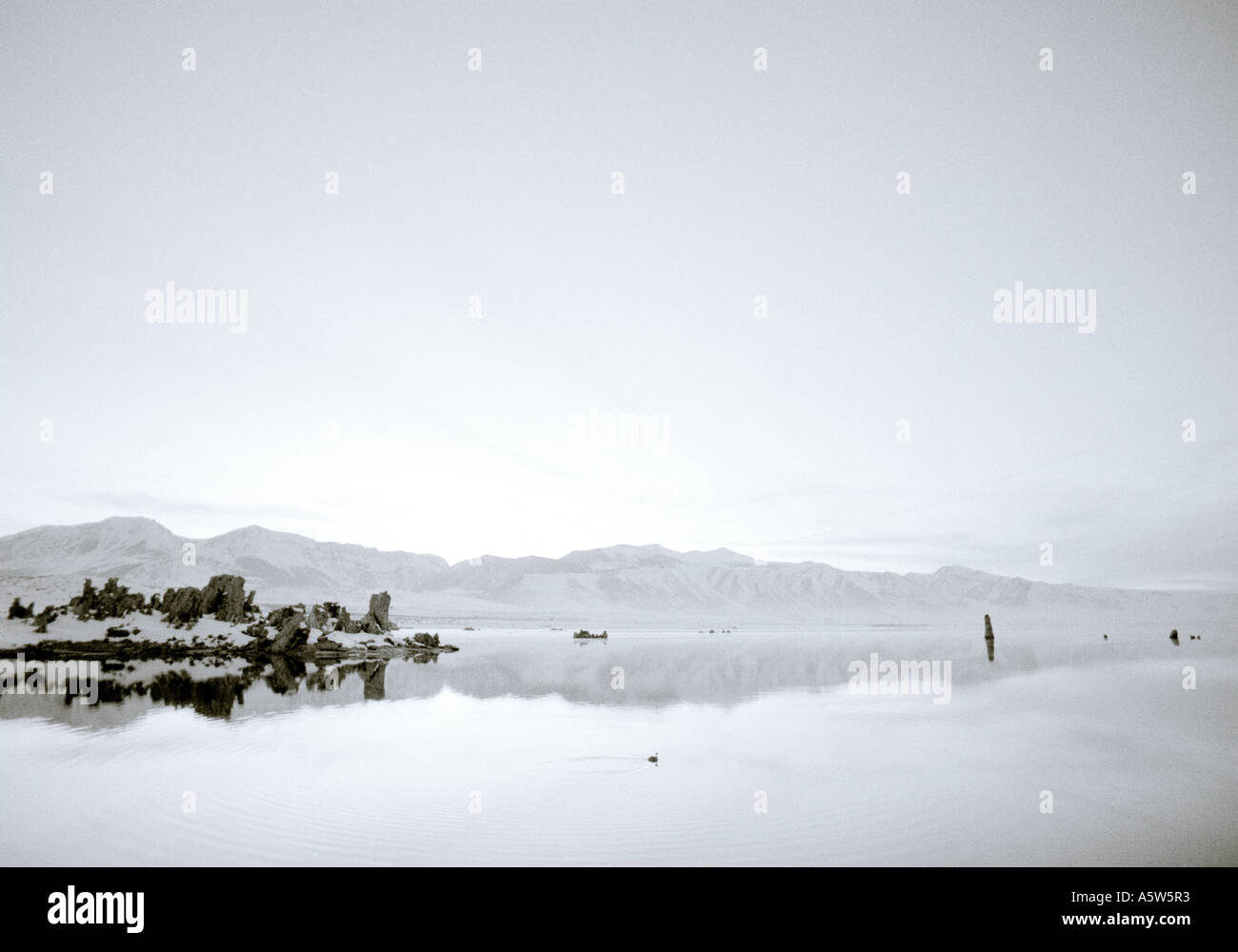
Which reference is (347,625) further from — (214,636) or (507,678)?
(507,678)

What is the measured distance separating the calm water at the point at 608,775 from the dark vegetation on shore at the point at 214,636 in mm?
8256

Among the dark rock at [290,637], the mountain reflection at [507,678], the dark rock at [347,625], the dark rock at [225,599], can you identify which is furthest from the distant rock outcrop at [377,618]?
the dark rock at [225,599]

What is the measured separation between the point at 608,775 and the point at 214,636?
110 ft

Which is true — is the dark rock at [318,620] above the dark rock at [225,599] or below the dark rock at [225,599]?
below

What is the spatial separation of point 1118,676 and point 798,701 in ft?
70.1

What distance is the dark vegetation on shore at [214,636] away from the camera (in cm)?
3716

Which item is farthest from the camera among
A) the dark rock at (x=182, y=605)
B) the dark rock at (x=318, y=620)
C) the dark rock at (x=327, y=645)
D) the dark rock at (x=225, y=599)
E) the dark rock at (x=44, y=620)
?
the dark rock at (x=318, y=620)

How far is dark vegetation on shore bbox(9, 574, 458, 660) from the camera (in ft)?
122

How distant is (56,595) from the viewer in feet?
161

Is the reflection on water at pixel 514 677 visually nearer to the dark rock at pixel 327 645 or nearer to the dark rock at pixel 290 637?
the dark rock at pixel 290 637

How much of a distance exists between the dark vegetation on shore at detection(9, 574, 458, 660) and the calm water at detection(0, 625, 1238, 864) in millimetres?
8256

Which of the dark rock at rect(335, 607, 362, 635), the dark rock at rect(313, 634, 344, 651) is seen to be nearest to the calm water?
the dark rock at rect(313, 634, 344, 651)
